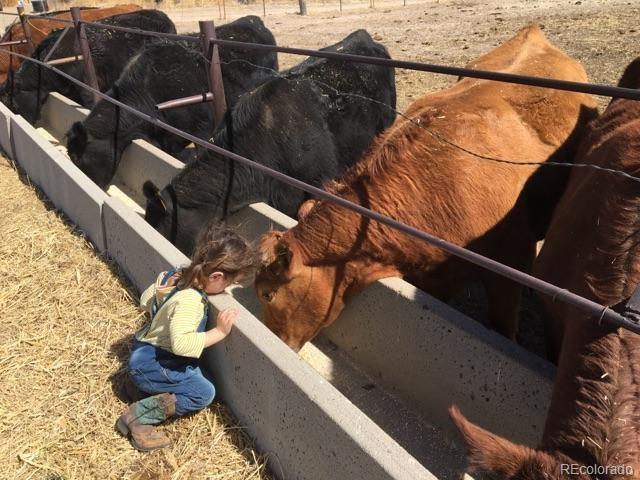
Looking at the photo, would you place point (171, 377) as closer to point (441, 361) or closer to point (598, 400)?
point (441, 361)

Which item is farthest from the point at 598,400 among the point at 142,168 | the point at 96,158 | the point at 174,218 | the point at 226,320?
the point at 96,158

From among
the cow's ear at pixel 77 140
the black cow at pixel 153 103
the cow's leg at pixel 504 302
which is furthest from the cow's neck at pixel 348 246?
the cow's ear at pixel 77 140

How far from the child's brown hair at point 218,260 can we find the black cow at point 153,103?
13.5 feet

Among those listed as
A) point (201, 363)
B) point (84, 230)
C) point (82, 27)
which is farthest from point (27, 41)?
point (201, 363)

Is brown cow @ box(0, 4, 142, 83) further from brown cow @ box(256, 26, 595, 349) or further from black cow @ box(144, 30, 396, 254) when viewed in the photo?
brown cow @ box(256, 26, 595, 349)

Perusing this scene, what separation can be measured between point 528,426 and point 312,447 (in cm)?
99

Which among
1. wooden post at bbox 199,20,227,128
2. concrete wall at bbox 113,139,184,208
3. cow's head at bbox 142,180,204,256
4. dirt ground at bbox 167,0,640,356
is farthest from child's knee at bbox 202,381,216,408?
concrete wall at bbox 113,139,184,208

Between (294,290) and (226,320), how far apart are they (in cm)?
65

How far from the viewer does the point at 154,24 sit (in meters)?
9.48

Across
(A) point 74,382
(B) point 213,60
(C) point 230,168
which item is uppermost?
(B) point 213,60

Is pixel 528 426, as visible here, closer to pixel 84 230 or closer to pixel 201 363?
pixel 201 363

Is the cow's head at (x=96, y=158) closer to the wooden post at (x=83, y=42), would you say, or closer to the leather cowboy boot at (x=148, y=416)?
the wooden post at (x=83, y=42)

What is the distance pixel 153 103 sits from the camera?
6773mm

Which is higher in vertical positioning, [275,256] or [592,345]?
[592,345]
